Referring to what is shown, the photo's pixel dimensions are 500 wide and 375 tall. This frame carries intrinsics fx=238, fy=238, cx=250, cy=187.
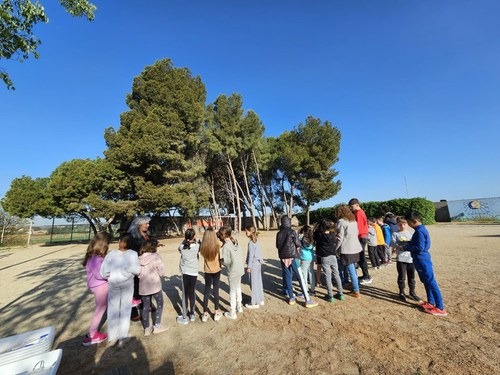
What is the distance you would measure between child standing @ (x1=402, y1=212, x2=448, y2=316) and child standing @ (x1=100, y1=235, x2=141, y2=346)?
15.5 ft

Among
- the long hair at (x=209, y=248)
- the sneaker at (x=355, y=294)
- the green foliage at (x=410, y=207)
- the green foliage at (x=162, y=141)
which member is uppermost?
the green foliage at (x=162, y=141)

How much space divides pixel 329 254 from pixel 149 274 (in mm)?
3441

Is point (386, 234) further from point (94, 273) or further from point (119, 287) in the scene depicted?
point (94, 273)

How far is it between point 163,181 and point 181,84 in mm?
9513

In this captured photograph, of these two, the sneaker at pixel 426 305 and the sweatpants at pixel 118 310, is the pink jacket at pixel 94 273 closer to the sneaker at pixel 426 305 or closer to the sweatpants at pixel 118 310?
the sweatpants at pixel 118 310

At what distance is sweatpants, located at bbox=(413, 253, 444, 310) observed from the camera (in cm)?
404

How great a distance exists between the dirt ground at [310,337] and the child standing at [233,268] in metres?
0.25

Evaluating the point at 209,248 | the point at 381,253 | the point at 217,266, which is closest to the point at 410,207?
the point at 381,253

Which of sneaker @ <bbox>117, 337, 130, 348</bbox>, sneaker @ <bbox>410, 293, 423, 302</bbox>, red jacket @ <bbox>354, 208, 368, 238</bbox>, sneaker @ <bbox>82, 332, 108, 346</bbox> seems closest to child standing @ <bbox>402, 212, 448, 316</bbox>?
sneaker @ <bbox>410, 293, 423, 302</bbox>

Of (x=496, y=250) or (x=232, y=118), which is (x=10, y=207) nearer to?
(x=232, y=118)

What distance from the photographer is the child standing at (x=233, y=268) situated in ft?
14.8

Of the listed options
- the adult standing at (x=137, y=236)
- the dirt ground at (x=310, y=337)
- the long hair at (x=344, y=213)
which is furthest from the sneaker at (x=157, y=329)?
the long hair at (x=344, y=213)

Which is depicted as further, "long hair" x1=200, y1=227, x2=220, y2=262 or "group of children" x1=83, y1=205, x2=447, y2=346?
"long hair" x1=200, y1=227, x2=220, y2=262

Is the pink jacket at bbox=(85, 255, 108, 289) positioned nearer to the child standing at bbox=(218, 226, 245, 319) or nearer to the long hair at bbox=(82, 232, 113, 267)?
the long hair at bbox=(82, 232, 113, 267)
